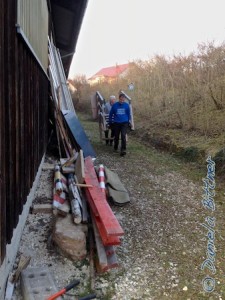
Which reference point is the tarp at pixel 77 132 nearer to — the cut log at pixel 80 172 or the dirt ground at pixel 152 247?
the dirt ground at pixel 152 247

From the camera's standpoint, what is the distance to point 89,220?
13.4 feet

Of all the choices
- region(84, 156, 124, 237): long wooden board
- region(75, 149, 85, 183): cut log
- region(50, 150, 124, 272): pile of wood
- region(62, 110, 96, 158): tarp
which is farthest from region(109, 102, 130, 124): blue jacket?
region(84, 156, 124, 237): long wooden board

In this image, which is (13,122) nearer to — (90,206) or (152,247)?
(90,206)

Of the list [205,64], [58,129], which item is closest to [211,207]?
[58,129]

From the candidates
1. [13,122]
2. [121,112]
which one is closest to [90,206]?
[13,122]

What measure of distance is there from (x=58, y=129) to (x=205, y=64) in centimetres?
586

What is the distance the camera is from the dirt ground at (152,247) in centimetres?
328

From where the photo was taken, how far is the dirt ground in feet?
10.8

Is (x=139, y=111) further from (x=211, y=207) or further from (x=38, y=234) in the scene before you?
(x=38, y=234)

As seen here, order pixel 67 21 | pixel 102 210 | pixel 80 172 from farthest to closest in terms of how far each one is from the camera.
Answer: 1. pixel 67 21
2. pixel 80 172
3. pixel 102 210

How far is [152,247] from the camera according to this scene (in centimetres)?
405

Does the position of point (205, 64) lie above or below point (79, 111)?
above

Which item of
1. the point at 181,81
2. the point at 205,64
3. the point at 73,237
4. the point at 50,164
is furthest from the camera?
the point at 181,81

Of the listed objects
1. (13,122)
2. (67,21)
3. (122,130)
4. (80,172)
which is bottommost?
(80,172)
